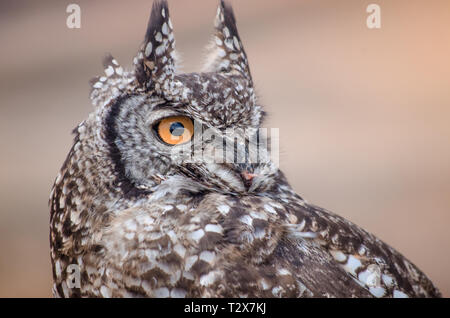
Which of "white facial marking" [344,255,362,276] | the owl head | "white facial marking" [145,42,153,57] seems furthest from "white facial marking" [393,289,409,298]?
"white facial marking" [145,42,153,57]

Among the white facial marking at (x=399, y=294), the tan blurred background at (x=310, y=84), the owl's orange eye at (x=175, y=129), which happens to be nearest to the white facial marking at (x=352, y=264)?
the white facial marking at (x=399, y=294)

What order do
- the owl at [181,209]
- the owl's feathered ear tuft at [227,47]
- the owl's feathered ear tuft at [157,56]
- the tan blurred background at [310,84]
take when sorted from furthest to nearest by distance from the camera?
1. the tan blurred background at [310,84]
2. the owl's feathered ear tuft at [227,47]
3. the owl's feathered ear tuft at [157,56]
4. the owl at [181,209]

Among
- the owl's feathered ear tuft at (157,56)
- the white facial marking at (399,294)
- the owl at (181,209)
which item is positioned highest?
the owl's feathered ear tuft at (157,56)

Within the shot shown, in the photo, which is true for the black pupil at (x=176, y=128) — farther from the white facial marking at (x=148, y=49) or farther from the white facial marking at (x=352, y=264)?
the white facial marking at (x=352, y=264)

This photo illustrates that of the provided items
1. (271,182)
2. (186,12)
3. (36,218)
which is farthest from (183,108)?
(36,218)

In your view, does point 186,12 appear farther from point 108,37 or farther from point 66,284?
point 66,284

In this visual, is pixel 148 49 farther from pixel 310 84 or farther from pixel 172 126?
pixel 310 84

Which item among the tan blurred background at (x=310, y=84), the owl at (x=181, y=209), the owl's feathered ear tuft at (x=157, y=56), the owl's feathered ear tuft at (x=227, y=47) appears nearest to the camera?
the owl at (x=181, y=209)
